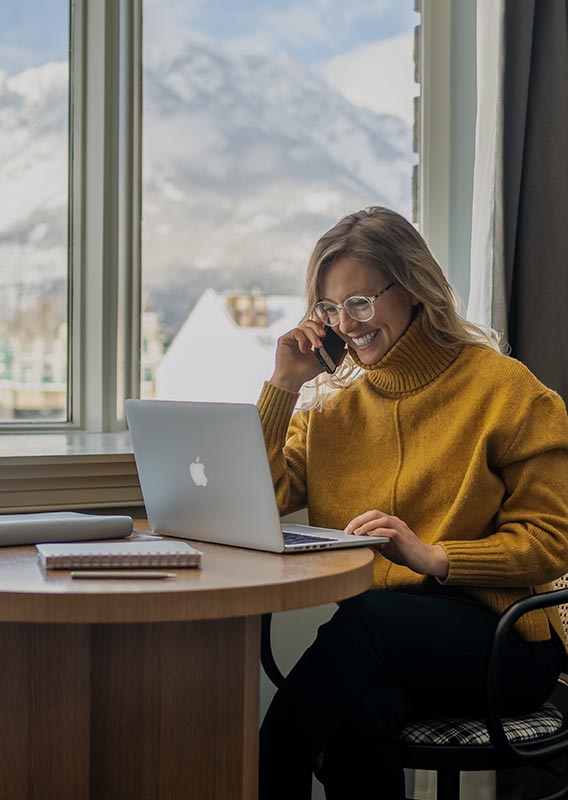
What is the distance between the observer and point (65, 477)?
6.10ft

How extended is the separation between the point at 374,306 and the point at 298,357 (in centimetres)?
18

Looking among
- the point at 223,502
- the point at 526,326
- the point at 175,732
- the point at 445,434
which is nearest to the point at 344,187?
the point at 526,326

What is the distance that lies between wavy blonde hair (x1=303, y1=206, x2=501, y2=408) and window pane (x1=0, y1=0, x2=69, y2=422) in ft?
2.35

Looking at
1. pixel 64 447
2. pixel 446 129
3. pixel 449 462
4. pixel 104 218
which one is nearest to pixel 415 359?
pixel 449 462

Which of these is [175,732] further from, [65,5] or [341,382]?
[65,5]

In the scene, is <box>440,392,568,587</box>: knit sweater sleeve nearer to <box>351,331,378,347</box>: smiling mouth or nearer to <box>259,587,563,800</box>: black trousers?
<box>259,587,563,800</box>: black trousers

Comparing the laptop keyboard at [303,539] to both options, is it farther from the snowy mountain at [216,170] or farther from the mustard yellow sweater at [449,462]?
the snowy mountain at [216,170]

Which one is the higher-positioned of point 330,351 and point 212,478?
point 330,351

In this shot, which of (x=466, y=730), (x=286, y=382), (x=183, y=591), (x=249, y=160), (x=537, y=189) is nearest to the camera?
(x=183, y=591)

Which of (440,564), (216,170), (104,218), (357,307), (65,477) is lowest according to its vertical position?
(440,564)

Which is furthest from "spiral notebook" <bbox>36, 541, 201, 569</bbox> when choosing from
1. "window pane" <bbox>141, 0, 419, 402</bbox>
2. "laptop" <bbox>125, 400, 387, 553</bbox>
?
"window pane" <bbox>141, 0, 419, 402</bbox>

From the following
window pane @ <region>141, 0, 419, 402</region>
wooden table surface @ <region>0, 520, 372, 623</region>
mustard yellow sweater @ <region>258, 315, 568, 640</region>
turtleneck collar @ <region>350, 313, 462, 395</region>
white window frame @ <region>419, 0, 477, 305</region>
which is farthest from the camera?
white window frame @ <region>419, 0, 477, 305</region>

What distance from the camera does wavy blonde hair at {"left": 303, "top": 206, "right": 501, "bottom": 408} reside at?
5.88ft

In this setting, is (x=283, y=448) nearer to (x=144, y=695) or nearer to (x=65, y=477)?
(x=65, y=477)
